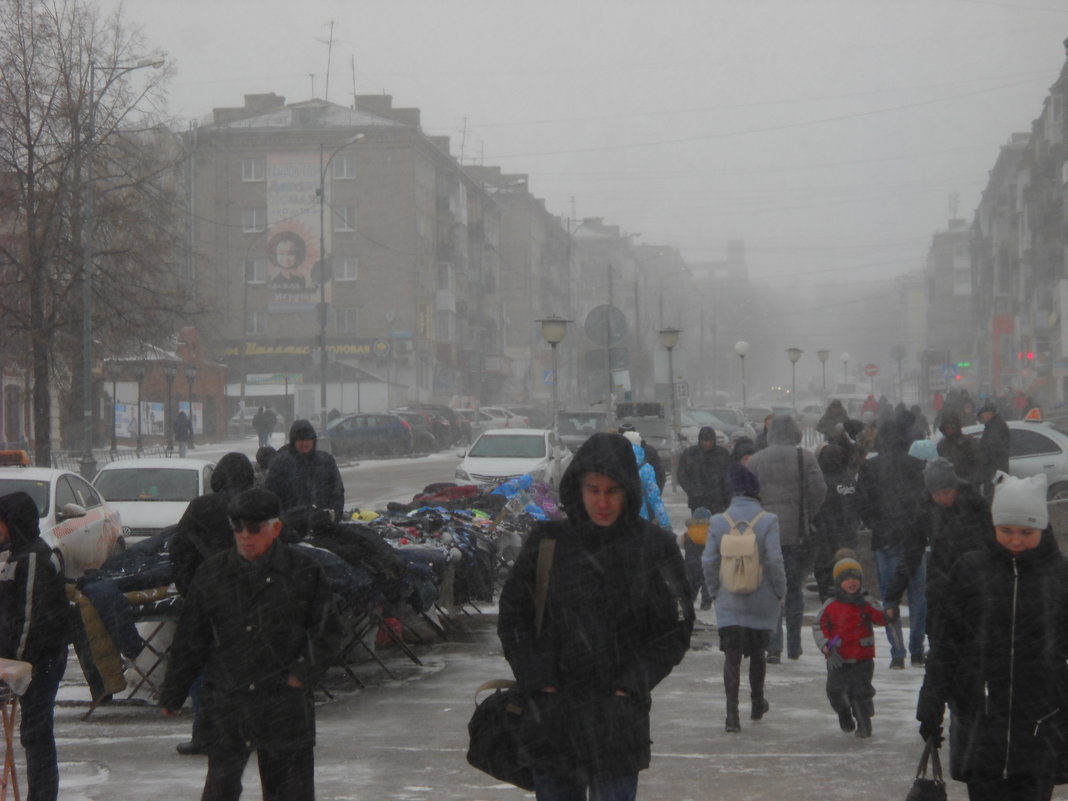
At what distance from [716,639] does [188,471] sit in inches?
403

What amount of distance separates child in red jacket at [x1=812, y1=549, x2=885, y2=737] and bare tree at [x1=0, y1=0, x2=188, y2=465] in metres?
22.7

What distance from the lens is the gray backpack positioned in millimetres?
8922

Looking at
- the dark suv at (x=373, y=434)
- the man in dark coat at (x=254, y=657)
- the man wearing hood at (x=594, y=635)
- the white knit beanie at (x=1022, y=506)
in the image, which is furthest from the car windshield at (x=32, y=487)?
the dark suv at (x=373, y=434)

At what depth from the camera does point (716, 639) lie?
1280 cm

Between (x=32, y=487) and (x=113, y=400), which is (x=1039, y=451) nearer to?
(x=32, y=487)

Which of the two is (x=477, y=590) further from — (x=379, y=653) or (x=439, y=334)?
(x=439, y=334)

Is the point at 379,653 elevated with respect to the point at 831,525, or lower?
lower

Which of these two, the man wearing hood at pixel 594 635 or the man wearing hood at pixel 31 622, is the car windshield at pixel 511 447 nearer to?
the man wearing hood at pixel 31 622

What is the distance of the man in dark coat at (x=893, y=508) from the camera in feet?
36.3

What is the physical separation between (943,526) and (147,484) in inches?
552

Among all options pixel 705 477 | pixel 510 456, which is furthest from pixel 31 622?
pixel 510 456

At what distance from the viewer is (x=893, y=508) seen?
37.1ft

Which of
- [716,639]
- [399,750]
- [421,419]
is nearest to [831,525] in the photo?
[716,639]

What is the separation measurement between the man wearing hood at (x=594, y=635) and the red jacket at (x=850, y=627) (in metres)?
4.23
